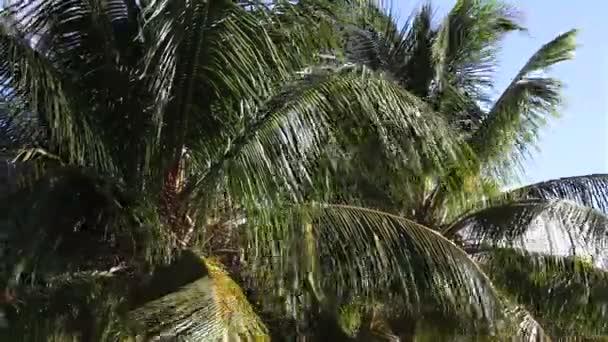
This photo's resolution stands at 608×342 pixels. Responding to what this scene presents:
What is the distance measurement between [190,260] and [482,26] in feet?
20.9

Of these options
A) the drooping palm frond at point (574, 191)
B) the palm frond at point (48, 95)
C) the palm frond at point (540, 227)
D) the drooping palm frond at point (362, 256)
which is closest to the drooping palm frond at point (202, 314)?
the drooping palm frond at point (362, 256)

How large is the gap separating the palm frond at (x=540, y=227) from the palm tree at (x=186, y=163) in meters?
2.20

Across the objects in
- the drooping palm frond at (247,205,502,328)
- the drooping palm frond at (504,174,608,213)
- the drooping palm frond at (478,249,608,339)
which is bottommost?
the drooping palm frond at (478,249,608,339)

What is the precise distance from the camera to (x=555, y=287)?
35.9ft

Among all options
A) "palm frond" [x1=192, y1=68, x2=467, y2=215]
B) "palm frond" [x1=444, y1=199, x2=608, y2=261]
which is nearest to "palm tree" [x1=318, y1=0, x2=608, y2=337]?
"palm frond" [x1=444, y1=199, x2=608, y2=261]

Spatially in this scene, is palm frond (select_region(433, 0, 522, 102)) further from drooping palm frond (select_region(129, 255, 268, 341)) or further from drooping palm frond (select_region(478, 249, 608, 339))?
drooping palm frond (select_region(129, 255, 268, 341))

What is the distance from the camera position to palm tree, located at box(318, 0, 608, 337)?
1030 cm

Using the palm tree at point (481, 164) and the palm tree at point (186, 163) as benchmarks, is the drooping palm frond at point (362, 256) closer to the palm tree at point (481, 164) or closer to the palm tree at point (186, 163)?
the palm tree at point (186, 163)

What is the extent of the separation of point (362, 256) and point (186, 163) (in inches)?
69.6

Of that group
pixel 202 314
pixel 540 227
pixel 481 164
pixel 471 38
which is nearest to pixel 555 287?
pixel 540 227

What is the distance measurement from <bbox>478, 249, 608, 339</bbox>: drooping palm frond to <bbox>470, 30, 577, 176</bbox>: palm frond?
1486mm

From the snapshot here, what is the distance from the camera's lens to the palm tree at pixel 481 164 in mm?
10305

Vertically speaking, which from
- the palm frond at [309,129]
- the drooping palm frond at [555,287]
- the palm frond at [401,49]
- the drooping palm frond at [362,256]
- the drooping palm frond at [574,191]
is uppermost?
Result: the palm frond at [401,49]

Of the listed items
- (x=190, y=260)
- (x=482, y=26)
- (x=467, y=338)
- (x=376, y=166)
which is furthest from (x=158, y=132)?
(x=482, y=26)
